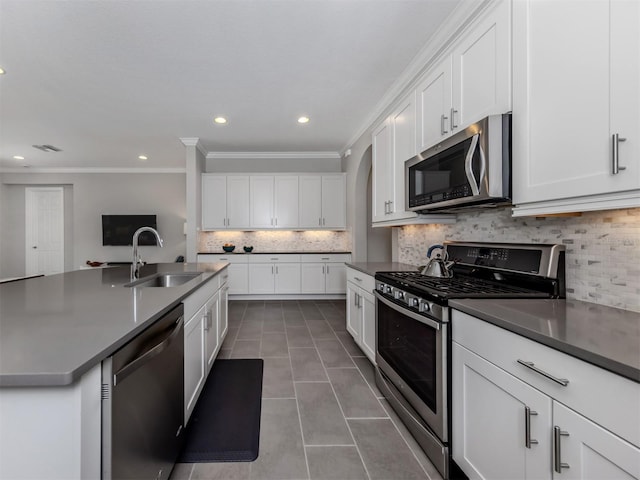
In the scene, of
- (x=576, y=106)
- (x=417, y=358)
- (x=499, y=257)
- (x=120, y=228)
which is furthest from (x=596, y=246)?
(x=120, y=228)

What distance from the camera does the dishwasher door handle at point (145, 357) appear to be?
922 mm

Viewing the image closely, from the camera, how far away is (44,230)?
6.93 meters

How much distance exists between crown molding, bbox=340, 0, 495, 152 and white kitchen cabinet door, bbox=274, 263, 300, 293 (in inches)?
118

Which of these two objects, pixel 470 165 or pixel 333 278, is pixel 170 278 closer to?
pixel 470 165

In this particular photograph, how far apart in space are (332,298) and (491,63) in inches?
Answer: 179

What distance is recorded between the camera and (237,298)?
556cm

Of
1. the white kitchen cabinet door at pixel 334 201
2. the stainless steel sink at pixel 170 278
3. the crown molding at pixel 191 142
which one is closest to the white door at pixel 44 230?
the crown molding at pixel 191 142

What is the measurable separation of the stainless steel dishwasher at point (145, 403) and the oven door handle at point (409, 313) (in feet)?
A: 4.04

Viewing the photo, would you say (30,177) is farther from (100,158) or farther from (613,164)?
(613,164)

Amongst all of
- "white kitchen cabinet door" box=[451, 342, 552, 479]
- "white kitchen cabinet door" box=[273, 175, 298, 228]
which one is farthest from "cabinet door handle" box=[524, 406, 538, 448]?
"white kitchen cabinet door" box=[273, 175, 298, 228]

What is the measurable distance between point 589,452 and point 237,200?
5.36 m

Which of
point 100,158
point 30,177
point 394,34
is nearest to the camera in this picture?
point 394,34

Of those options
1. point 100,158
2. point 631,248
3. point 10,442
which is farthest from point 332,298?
point 100,158

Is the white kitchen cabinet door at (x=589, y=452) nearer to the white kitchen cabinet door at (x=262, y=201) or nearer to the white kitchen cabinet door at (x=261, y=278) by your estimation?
the white kitchen cabinet door at (x=261, y=278)
